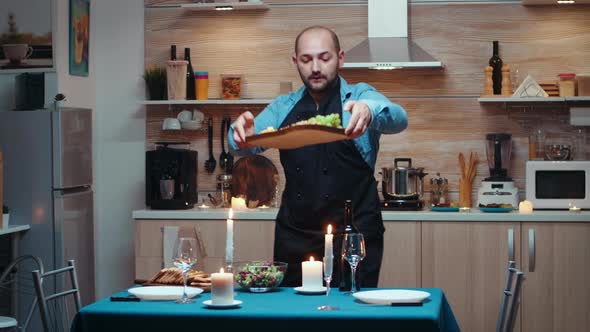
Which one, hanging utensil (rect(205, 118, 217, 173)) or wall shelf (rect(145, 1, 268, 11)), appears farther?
hanging utensil (rect(205, 118, 217, 173))

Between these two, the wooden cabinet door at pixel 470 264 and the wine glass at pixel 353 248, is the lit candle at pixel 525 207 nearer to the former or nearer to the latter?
the wooden cabinet door at pixel 470 264

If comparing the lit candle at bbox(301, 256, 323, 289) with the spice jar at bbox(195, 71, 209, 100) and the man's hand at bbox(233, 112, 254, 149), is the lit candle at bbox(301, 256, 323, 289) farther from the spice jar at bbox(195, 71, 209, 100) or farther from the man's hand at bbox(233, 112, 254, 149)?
the spice jar at bbox(195, 71, 209, 100)

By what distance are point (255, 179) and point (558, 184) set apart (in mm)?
1751

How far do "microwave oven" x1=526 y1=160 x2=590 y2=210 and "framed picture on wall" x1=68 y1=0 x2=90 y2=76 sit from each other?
8.82ft

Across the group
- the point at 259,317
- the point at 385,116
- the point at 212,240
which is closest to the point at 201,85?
the point at 212,240

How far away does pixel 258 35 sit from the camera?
5730 millimetres

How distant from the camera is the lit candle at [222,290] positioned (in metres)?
2.53

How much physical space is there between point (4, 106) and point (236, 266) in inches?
121

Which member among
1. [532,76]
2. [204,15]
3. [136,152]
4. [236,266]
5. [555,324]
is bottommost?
[555,324]

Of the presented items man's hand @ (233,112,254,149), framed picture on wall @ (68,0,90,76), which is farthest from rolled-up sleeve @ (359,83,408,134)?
framed picture on wall @ (68,0,90,76)

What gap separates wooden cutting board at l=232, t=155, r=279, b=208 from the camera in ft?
18.3

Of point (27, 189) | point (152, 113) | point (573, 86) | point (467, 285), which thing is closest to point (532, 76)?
point (573, 86)

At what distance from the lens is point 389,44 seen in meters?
5.36

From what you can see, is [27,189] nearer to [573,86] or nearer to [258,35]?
[258,35]
